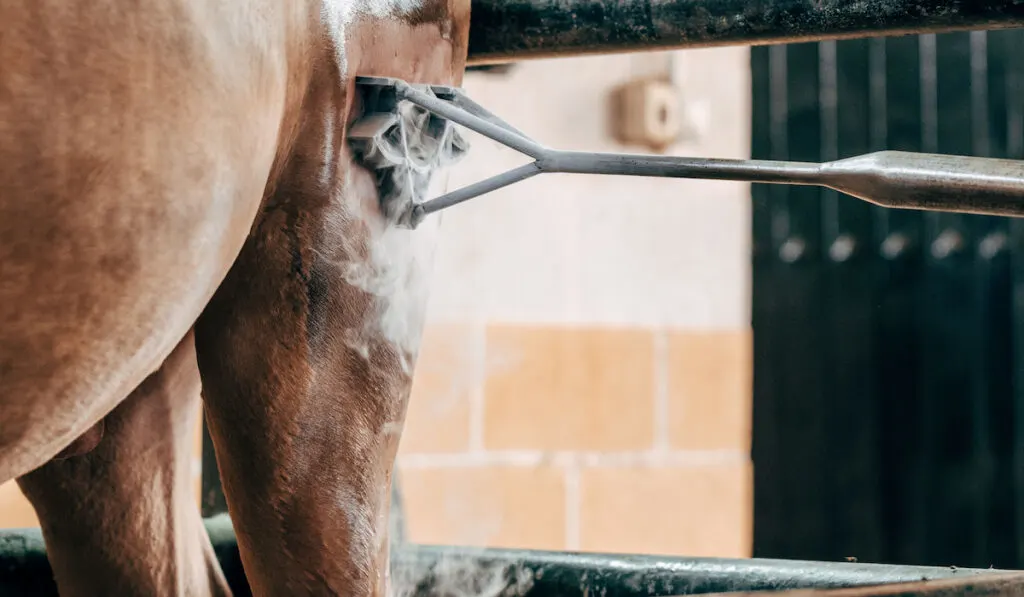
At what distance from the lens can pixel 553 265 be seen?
1.85 meters

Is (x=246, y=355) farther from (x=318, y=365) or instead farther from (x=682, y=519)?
(x=682, y=519)

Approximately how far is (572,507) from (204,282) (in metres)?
1.47

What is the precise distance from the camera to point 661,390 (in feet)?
6.35

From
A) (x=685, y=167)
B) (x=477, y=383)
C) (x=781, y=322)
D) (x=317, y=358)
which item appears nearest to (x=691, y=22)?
(x=685, y=167)

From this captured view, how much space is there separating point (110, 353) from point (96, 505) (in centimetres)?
27

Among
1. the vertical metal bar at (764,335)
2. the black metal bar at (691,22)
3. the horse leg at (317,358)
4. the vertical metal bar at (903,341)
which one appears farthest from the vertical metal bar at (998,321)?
the horse leg at (317,358)

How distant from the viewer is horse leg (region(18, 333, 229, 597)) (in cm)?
66

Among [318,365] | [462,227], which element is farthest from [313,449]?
[462,227]

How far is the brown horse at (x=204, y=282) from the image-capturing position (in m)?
0.39

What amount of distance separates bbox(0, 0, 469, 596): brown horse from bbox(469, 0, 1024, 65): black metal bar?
0.10 ft

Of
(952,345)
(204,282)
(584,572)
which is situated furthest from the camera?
(952,345)

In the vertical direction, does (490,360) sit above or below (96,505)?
above

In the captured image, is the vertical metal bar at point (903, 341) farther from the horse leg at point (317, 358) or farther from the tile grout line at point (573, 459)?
the horse leg at point (317, 358)

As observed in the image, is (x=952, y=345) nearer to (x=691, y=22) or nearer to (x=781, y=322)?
(x=781, y=322)
